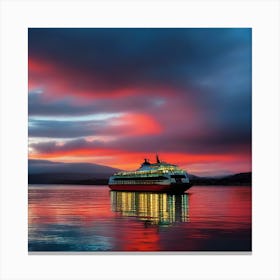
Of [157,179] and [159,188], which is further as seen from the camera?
[157,179]

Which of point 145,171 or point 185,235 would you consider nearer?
point 185,235

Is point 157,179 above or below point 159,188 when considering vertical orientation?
above

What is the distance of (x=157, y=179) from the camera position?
96.9ft

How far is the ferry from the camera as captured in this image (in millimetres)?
28609

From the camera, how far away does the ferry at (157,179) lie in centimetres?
2861
